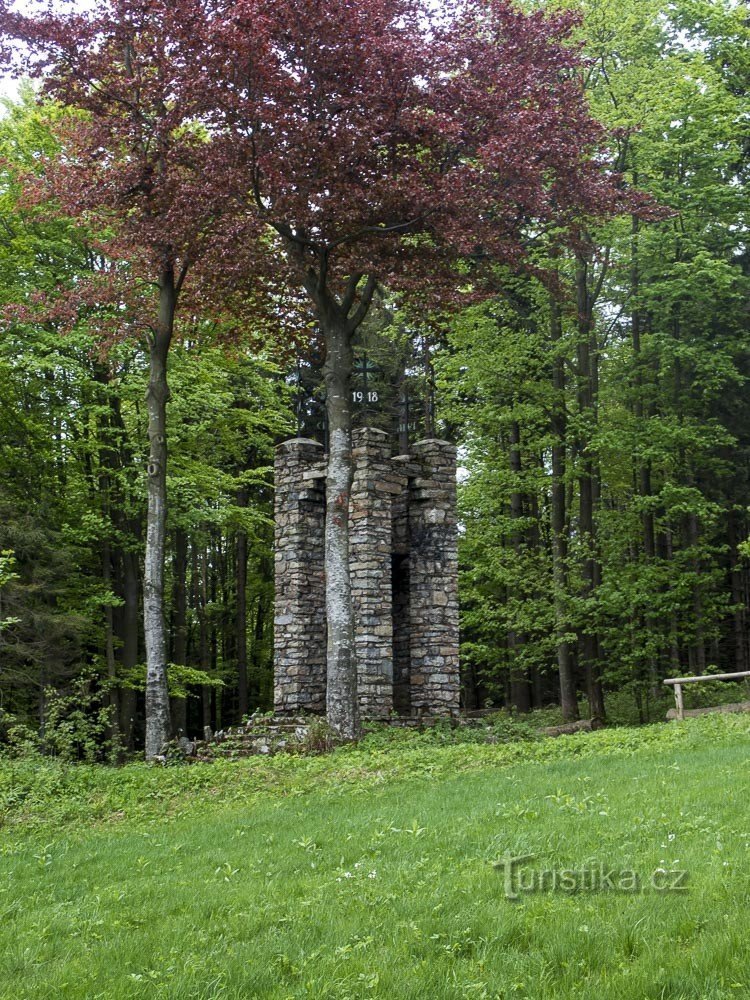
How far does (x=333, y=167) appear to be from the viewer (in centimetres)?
1398

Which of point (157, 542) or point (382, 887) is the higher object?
point (157, 542)

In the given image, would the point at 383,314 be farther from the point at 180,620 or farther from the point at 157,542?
the point at 157,542

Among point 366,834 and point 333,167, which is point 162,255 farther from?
point 366,834

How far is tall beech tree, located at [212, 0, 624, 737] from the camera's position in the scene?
13.6 m

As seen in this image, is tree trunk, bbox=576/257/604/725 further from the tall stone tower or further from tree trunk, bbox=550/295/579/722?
the tall stone tower

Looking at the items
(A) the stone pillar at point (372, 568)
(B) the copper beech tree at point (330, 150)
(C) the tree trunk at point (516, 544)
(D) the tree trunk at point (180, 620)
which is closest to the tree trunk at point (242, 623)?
(D) the tree trunk at point (180, 620)

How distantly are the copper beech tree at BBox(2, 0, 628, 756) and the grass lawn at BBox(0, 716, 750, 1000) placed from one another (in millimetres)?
4919

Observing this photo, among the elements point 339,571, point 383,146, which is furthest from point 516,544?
point 383,146

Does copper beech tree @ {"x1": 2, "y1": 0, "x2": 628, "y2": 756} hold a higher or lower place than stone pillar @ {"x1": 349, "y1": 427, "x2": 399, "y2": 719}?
higher

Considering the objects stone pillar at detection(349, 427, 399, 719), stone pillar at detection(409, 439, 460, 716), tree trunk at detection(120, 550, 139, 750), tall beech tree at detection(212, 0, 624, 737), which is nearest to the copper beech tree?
tall beech tree at detection(212, 0, 624, 737)

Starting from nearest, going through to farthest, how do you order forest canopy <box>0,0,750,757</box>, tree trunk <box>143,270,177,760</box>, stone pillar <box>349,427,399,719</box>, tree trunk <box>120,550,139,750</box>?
forest canopy <box>0,0,750,757</box> < tree trunk <box>143,270,177,760</box> < stone pillar <box>349,427,399,719</box> < tree trunk <box>120,550,139,750</box>

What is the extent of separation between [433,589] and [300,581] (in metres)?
2.59

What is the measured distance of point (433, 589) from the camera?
735 inches

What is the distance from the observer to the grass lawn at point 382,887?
453 centimetres
